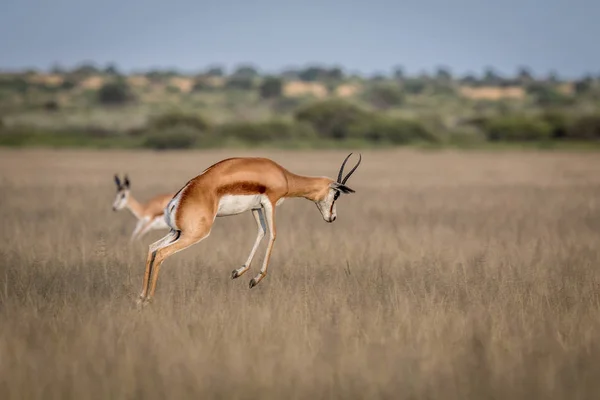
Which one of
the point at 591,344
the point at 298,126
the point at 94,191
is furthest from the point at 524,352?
the point at 298,126

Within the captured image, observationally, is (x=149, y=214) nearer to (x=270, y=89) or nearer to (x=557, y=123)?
(x=557, y=123)

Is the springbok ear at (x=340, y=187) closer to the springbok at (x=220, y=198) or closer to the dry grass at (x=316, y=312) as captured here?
the springbok at (x=220, y=198)

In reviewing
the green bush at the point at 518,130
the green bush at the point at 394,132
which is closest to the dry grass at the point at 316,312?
the green bush at the point at 394,132

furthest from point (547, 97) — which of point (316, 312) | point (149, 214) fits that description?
point (316, 312)

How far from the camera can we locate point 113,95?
108m

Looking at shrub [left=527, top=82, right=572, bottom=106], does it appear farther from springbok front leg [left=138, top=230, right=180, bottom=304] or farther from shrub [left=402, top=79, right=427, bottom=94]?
springbok front leg [left=138, top=230, right=180, bottom=304]

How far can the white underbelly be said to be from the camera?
9312mm

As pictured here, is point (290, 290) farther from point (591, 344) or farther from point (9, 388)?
point (9, 388)

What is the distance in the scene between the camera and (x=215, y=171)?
30.5 feet

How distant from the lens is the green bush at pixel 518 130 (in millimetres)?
67250

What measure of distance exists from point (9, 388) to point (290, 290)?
3.97 metres

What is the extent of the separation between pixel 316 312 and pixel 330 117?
229 feet

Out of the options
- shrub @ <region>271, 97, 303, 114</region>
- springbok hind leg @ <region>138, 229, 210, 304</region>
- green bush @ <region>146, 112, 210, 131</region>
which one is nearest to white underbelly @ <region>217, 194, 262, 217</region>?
springbok hind leg @ <region>138, 229, 210, 304</region>

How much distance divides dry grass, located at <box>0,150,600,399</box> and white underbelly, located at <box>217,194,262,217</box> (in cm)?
81
